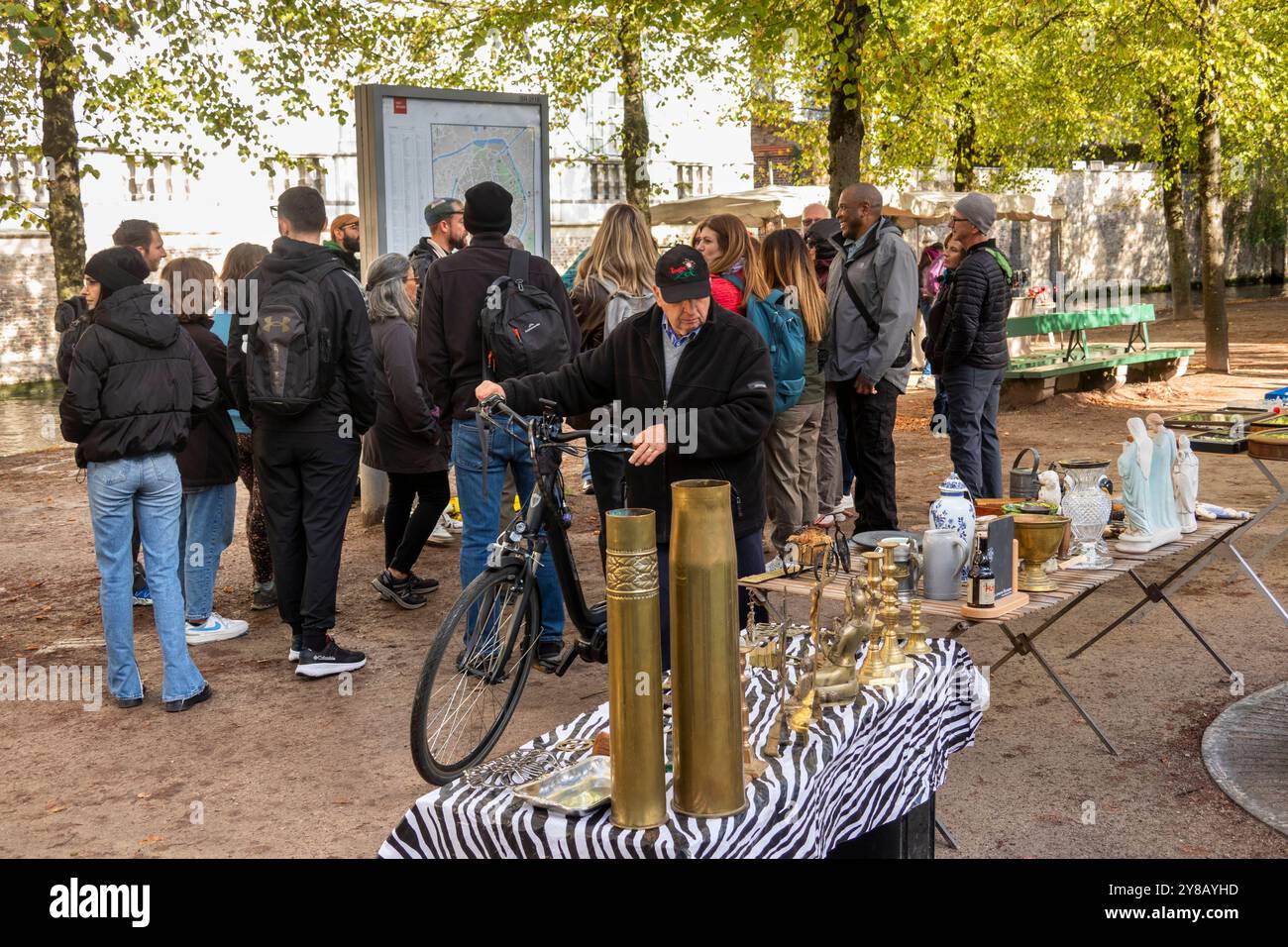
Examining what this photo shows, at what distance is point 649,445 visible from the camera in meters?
4.13

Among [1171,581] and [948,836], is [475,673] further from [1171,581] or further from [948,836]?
[1171,581]

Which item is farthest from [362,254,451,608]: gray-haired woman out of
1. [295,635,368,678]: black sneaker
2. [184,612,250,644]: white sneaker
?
[295,635,368,678]: black sneaker

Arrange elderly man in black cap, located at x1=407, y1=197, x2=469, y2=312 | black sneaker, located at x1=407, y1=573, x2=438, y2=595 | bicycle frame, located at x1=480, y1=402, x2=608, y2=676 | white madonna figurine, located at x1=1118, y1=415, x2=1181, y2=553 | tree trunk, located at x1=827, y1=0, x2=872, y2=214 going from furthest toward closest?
tree trunk, located at x1=827, y1=0, x2=872, y2=214, elderly man in black cap, located at x1=407, y1=197, x2=469, y2=312, black sneaker, located at x1=407, y1=573, x2=438, y2=595, white madonna figurine, located at x1=1118, y1=415, x2=1181, y2=553, bicycle frame, located at x1=480, y1=402, x2=608, y2=676

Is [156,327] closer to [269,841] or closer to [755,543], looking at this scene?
[269,841]

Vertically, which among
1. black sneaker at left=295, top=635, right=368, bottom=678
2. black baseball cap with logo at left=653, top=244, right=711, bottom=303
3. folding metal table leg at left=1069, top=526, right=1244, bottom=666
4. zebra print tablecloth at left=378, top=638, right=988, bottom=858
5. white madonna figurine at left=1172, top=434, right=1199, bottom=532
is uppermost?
black baseball cap with logo at left=653, top=244, right=711, bottom=303

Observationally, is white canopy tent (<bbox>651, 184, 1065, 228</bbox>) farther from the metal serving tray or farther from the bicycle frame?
the metal serving tray

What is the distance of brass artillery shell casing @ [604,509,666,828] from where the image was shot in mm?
2242

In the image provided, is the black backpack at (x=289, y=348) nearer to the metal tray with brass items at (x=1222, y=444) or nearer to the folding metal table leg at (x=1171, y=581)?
the folding metal table leg at (x=1171, y=581)

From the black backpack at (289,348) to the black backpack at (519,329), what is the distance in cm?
72

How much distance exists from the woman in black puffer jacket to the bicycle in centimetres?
148

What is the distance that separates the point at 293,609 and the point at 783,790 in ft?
13.8

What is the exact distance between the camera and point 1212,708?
5.39 meters

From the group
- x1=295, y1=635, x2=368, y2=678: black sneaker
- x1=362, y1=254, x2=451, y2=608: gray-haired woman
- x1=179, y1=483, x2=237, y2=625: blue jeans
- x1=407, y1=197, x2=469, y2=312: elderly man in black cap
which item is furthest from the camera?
x1=407, y1=197, x2=469, y2=312: elderly man in black cap

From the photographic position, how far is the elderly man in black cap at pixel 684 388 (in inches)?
180
